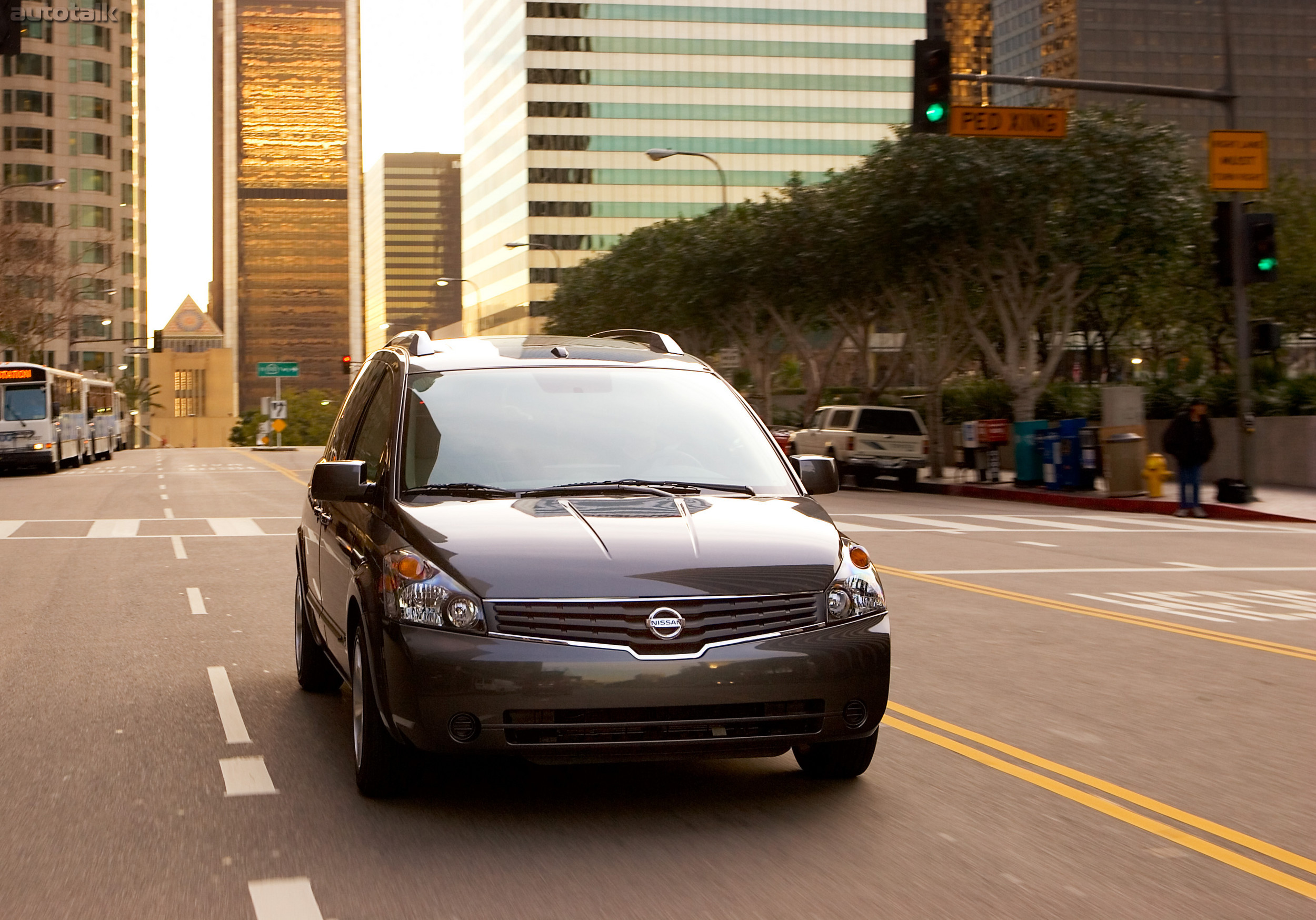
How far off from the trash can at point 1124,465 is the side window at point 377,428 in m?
21.6

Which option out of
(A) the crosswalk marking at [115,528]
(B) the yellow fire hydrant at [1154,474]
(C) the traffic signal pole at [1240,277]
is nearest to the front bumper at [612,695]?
(A) the crosswalk marking at [115,528]

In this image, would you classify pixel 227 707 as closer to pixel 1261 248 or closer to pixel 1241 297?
pixel 1261 248

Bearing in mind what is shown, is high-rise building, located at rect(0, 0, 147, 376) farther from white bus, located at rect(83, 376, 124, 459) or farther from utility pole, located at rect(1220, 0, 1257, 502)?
utility pole, located at rect(1220, 0, 1257, 502)

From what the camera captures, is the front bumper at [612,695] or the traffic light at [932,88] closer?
the front bumper at [612,695]

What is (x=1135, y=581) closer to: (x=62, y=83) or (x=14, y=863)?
(x=14, y=863)

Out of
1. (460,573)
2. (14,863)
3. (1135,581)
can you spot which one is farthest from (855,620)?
(1135,581)

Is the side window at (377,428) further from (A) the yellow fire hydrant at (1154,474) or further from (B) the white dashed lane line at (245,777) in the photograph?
(A) the yellow fire hydrant at (1154,474)

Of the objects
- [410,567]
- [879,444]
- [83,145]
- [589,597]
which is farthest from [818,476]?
[83,145]

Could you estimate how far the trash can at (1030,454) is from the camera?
3047cm

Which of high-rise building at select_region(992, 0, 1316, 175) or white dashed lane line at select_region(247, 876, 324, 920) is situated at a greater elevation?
high-rise building at select_region(992, 0, 1316, 175)

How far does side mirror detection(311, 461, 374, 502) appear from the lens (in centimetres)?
628

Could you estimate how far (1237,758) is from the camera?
6.54 meters

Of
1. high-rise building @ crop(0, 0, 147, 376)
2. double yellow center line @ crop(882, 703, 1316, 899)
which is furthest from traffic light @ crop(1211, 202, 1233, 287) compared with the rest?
high-rise building @ crop(0, 0, 147, 376)

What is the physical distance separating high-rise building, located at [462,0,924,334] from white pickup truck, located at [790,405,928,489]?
93848 mm
